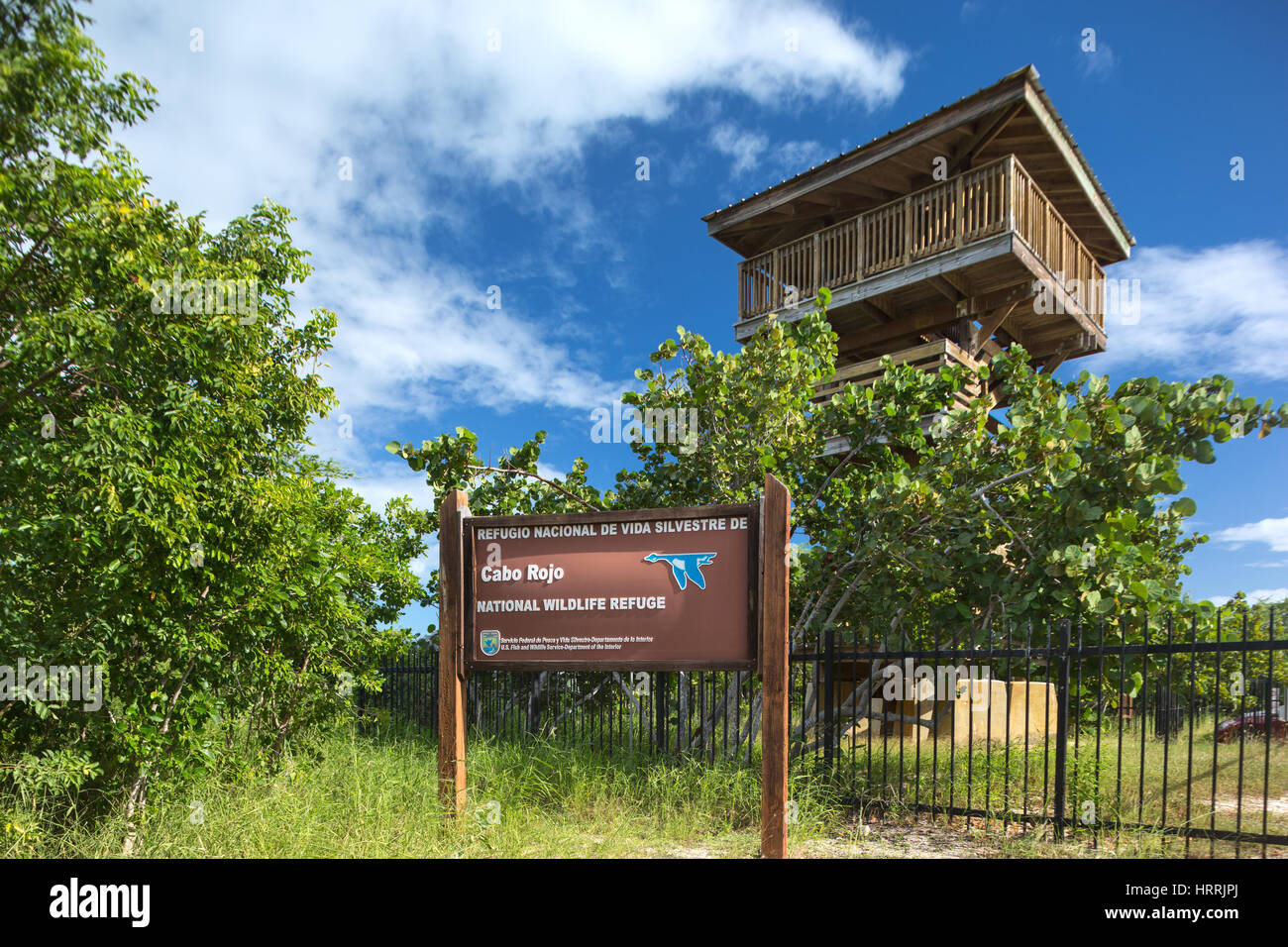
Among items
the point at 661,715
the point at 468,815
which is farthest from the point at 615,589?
the point at 661,715

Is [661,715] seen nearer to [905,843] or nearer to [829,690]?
[829,690]

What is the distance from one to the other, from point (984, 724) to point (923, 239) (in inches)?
301

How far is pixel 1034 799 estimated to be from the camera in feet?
26.1

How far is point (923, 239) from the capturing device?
1355cm

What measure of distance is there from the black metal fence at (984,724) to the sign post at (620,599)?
1.78 m

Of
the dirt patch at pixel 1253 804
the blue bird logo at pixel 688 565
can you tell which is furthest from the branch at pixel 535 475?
the dirt patch at pixel 1253 804

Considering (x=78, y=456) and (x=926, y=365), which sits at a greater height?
(x=926, y=365)

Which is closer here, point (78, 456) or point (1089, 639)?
point (78, 456)

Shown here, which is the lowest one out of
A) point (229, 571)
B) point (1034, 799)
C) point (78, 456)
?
point (1034, 799)

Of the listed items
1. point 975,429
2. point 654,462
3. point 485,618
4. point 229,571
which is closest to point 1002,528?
point 975,429

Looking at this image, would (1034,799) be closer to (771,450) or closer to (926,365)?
(771,450)

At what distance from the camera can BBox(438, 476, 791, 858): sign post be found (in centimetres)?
573

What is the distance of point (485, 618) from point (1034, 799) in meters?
5.60

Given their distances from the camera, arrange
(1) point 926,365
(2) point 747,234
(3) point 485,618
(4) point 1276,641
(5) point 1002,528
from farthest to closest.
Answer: (2) point 747,234, (1) point 926,365, (5) point 1002,528, (3) point 485,618, (4) point 1276,641
